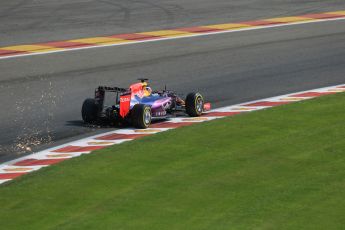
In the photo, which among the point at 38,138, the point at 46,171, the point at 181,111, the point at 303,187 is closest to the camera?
the point at 303,187

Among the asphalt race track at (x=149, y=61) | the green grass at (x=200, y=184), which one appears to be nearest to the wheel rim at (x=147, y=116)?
the green grass at (x=200, y=184)

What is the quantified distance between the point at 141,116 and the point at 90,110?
98 cm

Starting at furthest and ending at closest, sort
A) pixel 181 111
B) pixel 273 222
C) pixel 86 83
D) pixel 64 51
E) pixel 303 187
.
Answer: pixel 64 51
pixel 86 83
pixel 181 111
pixel 303 187
pixel 273 222

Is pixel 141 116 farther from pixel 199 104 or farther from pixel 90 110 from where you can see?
pixel 199 104

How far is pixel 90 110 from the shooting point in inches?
706

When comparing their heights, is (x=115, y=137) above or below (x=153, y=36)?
below

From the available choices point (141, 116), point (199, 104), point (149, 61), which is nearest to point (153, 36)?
point (149, 61)

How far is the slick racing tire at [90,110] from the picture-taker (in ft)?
58.7

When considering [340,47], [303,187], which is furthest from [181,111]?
[340,47]

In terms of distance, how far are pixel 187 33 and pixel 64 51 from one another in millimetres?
4229

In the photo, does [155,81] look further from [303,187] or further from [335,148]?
[303,187]

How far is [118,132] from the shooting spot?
57.6 ft

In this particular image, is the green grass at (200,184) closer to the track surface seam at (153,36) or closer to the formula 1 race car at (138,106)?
the formula 1 race car at (138,106)

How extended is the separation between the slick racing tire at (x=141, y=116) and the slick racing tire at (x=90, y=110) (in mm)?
720
